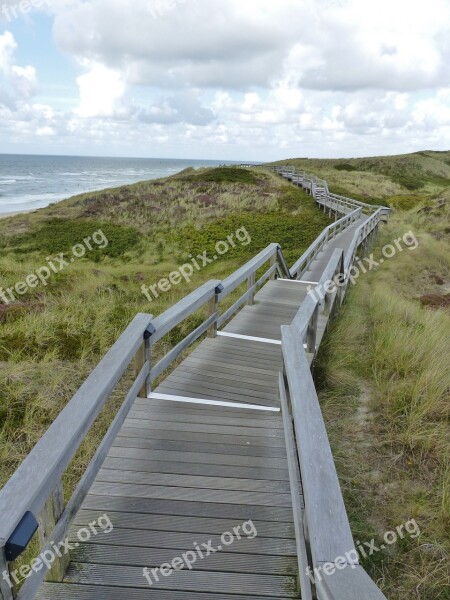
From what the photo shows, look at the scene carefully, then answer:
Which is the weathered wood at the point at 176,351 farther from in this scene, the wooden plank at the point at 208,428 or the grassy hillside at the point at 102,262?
the grassy hillside at the point at 102,262

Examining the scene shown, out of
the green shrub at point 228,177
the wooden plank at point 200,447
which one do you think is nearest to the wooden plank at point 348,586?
the wooden plank at point 200,447

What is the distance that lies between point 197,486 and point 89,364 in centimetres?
338

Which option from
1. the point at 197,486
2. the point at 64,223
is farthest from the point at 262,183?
the point at 197,486

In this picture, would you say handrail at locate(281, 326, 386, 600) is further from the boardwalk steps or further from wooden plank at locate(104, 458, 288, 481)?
wooden plank at locate(104, 458, 288, 481)

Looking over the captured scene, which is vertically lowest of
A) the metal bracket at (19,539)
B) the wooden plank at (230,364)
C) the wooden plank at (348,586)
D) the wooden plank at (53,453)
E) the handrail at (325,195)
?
the wooden plank at (230,364)

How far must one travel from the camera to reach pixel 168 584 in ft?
7.77

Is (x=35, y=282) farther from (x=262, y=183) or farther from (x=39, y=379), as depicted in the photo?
(x=262, y=183)

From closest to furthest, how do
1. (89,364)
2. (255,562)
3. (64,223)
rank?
1. (255,562)
2. (89,364)
3. (64,223)

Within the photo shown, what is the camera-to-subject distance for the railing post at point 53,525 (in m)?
2.17

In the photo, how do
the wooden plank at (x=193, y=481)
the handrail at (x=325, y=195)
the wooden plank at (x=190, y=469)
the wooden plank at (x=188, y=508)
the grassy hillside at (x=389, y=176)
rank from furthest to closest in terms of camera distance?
1. the grassy hillside at (x=389, y=176)
2. the handrail at (x=325, y=195)
3. the wooden plank at (x=190, y=469)
4. the wooden plank at (x=193, y=481)
5. the wooden plank at (x=188, y=508)

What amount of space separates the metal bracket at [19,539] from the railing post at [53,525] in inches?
20.5

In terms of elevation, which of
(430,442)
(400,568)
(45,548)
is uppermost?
(45,548)

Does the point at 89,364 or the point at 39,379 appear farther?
the point at 89,364

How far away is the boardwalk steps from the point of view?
183 cm
